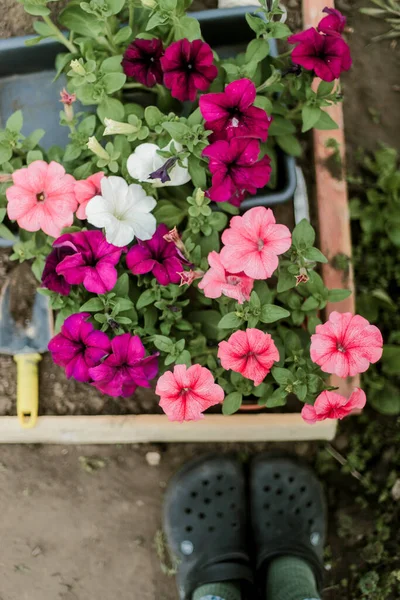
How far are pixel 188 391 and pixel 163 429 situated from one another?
576mm

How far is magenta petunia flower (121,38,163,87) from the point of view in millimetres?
1349

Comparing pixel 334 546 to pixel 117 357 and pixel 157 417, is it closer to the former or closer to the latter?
pixel 157 417

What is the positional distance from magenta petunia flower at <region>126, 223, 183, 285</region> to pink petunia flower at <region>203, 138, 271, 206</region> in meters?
0.15

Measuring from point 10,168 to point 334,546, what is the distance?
1491 millimetres

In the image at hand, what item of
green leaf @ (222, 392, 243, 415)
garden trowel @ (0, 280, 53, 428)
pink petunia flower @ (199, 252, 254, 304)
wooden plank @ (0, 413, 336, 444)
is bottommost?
wooden plank @ (0, 413, 336, 444)

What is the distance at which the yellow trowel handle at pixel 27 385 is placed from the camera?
1707 mm

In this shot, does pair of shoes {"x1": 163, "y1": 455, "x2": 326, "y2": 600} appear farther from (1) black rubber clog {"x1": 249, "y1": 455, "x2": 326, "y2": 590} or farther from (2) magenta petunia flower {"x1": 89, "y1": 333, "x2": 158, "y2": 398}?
(2) magenta petunia flower {"x1": 89, "y1": 333, "x2": 158, "y2": 398}

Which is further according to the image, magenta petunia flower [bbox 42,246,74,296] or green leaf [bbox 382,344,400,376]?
green leaf [bbox 382,344,400,376]

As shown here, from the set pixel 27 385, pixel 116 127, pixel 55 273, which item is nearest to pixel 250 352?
pixel 55 273

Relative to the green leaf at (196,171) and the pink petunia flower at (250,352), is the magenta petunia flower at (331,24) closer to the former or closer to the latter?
the green leaf at (196,171)

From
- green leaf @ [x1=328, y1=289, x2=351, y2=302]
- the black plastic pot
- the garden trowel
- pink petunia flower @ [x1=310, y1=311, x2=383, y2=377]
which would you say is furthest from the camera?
the garden trowel

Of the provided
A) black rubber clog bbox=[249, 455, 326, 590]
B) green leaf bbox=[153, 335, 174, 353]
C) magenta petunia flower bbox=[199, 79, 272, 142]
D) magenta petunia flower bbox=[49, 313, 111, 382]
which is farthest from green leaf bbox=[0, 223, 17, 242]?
black rubber clog bbox=[249, 455, 326, 590]

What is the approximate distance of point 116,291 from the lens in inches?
54.1

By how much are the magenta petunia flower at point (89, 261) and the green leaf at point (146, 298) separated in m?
0.13
